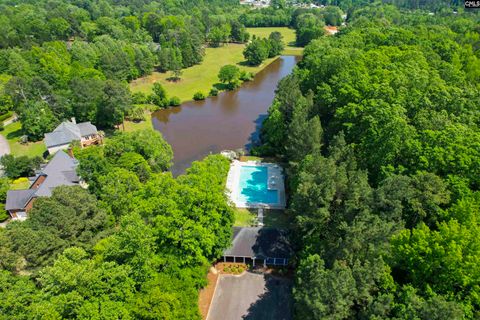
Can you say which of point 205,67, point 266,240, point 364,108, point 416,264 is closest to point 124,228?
point 266,240

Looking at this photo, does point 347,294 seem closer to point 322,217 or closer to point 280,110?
point 322,217

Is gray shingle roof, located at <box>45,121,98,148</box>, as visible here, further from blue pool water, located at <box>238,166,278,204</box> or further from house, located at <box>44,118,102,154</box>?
blue pool water, located at <box>238,166,278,204</box>

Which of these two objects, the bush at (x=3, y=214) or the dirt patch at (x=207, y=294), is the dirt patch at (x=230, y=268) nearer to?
the dirt patch at (x=207, y=294)

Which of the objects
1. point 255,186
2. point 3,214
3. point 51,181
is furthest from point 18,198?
point 255,186

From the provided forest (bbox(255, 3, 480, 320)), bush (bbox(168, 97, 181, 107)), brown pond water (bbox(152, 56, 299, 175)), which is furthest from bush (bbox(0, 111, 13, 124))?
forest (bbox(255, 3, 480, 320))

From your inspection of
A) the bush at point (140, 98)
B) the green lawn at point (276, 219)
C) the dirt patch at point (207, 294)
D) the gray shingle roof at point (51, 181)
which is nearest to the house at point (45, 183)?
the gray shingle roof at point (51, 181)

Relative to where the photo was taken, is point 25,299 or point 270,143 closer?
point 25,299

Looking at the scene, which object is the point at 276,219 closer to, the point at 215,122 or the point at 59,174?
the point at 59,174
